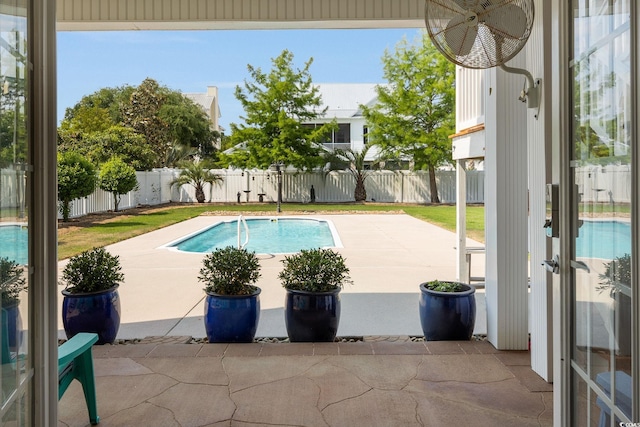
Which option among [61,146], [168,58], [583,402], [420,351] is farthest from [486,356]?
[168,58]

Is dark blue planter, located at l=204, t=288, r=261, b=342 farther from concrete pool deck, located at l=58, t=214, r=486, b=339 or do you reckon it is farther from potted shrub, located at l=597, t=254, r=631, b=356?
potted shrub, located at l=597, t=254, r=631, b=356

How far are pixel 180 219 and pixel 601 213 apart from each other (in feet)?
47.6

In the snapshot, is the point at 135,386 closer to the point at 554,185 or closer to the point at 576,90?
the point at 554,185

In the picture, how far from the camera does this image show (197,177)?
21453mm

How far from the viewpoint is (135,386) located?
339 centimetres

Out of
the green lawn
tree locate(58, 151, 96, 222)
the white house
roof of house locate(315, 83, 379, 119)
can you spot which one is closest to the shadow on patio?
the green lawn

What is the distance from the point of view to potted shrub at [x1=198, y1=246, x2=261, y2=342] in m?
4.23

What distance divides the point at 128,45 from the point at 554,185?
40.2 m

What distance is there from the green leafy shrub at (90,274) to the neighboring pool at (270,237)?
241 inches

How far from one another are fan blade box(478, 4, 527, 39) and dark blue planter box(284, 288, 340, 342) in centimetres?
226

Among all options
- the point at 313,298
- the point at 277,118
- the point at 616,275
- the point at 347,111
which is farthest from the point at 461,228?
the point at 347,111

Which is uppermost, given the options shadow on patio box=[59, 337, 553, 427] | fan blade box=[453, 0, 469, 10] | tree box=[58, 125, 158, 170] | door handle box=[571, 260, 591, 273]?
tree box=[58, 125, 158, 170]

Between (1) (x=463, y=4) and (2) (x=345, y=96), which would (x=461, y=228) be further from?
(2) (x=345, y=96)

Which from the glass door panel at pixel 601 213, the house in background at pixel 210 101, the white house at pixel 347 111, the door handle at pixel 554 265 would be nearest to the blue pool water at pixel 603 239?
the glass door panel at pixel 601 213
